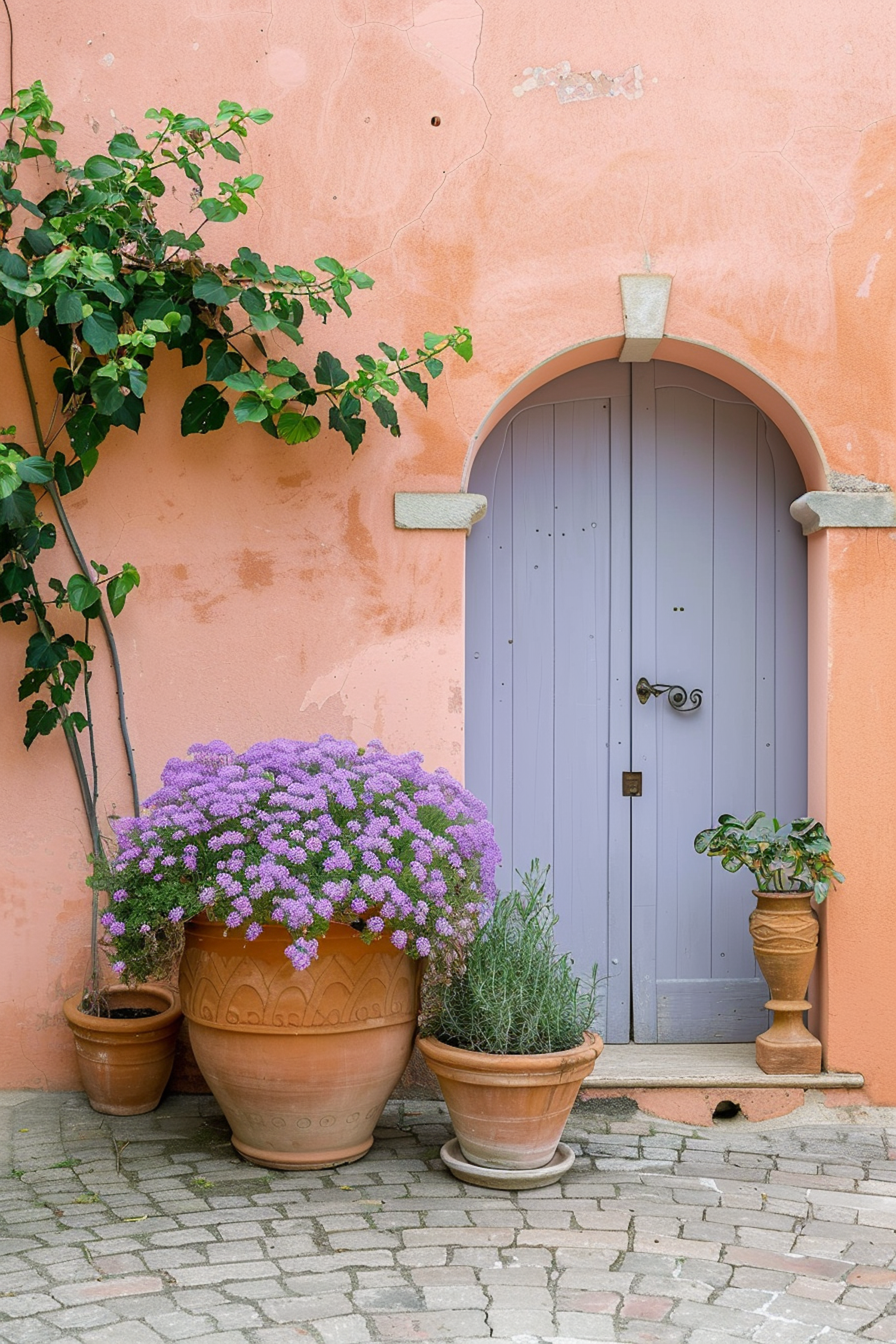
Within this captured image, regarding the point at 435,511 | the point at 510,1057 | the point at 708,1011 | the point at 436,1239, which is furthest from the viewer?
the point at 708,1011

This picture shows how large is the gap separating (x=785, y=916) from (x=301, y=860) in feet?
6.22

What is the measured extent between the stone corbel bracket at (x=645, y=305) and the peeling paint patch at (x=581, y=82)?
0.69m

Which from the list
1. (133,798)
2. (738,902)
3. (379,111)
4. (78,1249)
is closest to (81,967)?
(133,798)

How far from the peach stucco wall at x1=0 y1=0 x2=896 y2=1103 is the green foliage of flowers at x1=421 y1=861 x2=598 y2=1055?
822mm

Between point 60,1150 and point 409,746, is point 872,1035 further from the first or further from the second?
point 60,1150

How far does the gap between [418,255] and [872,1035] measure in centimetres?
330

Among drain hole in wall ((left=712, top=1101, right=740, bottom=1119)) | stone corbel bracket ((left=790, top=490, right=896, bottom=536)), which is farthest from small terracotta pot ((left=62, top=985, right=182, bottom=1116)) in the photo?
stone corbel bracket ((left=790, top=490, right=896, bottom=536))

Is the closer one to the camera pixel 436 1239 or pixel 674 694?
A: pixel 436 1239

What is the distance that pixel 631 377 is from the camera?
495cm

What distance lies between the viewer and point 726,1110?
4.42 meters

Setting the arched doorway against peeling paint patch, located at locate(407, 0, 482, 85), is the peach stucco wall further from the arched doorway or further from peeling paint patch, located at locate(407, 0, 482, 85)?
the arched doorway

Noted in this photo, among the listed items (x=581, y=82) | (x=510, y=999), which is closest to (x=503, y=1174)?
(x=510, y=999)

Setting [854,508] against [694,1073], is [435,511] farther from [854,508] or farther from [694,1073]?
[694,1073]

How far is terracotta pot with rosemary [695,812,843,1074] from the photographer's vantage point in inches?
173
